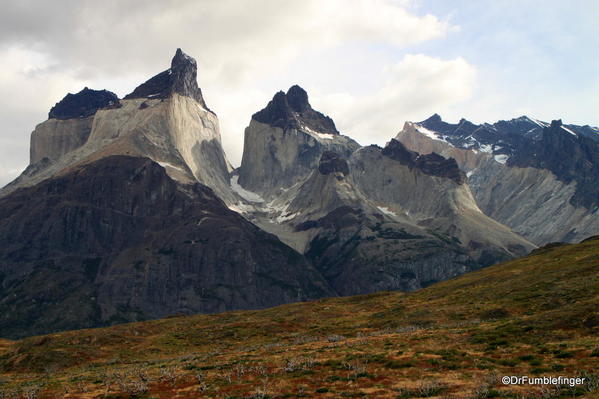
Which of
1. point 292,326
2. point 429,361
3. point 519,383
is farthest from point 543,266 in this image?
point 519,383

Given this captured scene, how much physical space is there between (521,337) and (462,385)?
2040cm

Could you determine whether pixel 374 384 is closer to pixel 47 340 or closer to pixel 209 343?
pixel 209 343

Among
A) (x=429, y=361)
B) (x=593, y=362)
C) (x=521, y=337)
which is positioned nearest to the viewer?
(x=593, y=362)

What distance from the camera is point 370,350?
229 ft

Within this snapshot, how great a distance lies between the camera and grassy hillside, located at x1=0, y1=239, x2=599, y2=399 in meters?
53.0

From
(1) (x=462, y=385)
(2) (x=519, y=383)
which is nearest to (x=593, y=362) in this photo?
(2) (x=519, y=383)

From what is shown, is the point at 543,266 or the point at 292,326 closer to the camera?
the point at 292,326

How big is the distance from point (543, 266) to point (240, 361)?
7689 centimetres

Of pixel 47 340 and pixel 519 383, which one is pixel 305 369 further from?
pixel 47 340

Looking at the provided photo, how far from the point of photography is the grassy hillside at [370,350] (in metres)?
53.0

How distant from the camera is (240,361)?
7200 centimetres

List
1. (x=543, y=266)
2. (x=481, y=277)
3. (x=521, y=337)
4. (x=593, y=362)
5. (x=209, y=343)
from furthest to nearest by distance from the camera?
(x=481, y=277) → (x=543, y=266) → (x=209, y=343) → (x=521, y=337) → (x=593, y=362)

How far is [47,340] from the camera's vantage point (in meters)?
117

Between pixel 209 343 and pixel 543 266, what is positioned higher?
pixel 543 266
